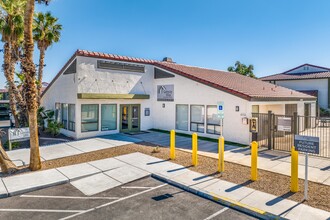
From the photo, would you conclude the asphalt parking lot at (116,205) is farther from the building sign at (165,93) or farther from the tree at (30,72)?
the building sign at (165,93)

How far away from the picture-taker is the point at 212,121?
52.7ft

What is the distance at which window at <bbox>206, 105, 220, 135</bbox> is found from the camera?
15.7 metres

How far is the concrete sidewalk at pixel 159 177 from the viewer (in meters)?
6.24

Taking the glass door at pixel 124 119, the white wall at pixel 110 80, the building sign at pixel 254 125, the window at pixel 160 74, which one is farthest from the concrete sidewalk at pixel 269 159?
the window at pixel 160 74

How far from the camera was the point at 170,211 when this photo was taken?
Answer: 6340 millimetres

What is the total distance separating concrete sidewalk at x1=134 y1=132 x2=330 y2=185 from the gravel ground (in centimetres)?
66

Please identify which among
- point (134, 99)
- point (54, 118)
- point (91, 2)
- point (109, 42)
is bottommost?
point (54, 118)

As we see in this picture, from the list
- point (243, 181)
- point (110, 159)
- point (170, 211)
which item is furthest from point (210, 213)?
point (110, 159)

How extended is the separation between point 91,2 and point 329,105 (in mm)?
32444

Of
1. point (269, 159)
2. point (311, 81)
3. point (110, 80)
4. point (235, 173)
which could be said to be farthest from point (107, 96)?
point (311, 81)

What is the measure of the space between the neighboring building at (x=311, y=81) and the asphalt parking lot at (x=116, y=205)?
31.9 meters

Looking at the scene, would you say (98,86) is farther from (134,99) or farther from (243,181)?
(243,181)

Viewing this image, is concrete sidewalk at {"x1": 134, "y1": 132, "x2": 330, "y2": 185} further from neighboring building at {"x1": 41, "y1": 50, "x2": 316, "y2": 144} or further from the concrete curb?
the concrete curb

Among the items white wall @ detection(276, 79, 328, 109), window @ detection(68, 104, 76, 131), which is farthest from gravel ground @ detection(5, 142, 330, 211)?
white wall @ detection(276, 79, 328, 109)
